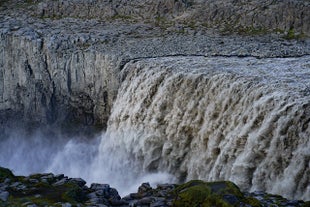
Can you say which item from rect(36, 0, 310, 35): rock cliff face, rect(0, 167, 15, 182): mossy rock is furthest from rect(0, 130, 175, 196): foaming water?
rect(36, 0, 310, 35): rock cliff face

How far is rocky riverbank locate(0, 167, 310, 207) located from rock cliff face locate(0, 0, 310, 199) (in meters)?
3.35

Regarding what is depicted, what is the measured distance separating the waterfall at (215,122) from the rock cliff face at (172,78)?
0.19 ft

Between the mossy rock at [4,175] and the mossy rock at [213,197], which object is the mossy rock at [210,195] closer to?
the mossy rock at [213,197]

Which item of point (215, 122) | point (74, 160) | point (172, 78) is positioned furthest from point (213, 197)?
point (74, 160)

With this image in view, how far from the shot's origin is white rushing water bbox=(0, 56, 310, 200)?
60.0 feet

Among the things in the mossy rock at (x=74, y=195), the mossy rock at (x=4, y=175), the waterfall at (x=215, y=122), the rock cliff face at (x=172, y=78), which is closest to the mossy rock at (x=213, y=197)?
the mossy rock at (x=74, y=195)

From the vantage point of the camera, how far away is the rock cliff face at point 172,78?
19.6 metres

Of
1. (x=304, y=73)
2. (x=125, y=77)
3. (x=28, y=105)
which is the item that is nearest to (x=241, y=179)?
(x=304, y=73)

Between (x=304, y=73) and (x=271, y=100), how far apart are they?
4341 millimetres

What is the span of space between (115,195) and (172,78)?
433 inches

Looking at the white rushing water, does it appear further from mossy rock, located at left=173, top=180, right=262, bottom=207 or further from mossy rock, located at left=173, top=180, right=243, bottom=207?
mossy rock, located at left=173, top=180, right=243, bottom=207

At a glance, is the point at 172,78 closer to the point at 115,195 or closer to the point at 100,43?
the point at 100,43

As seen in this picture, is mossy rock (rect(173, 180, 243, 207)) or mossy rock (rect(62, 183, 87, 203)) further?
mossy rock (rect(62, 183, 87, 203))

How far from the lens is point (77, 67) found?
1384 inches
